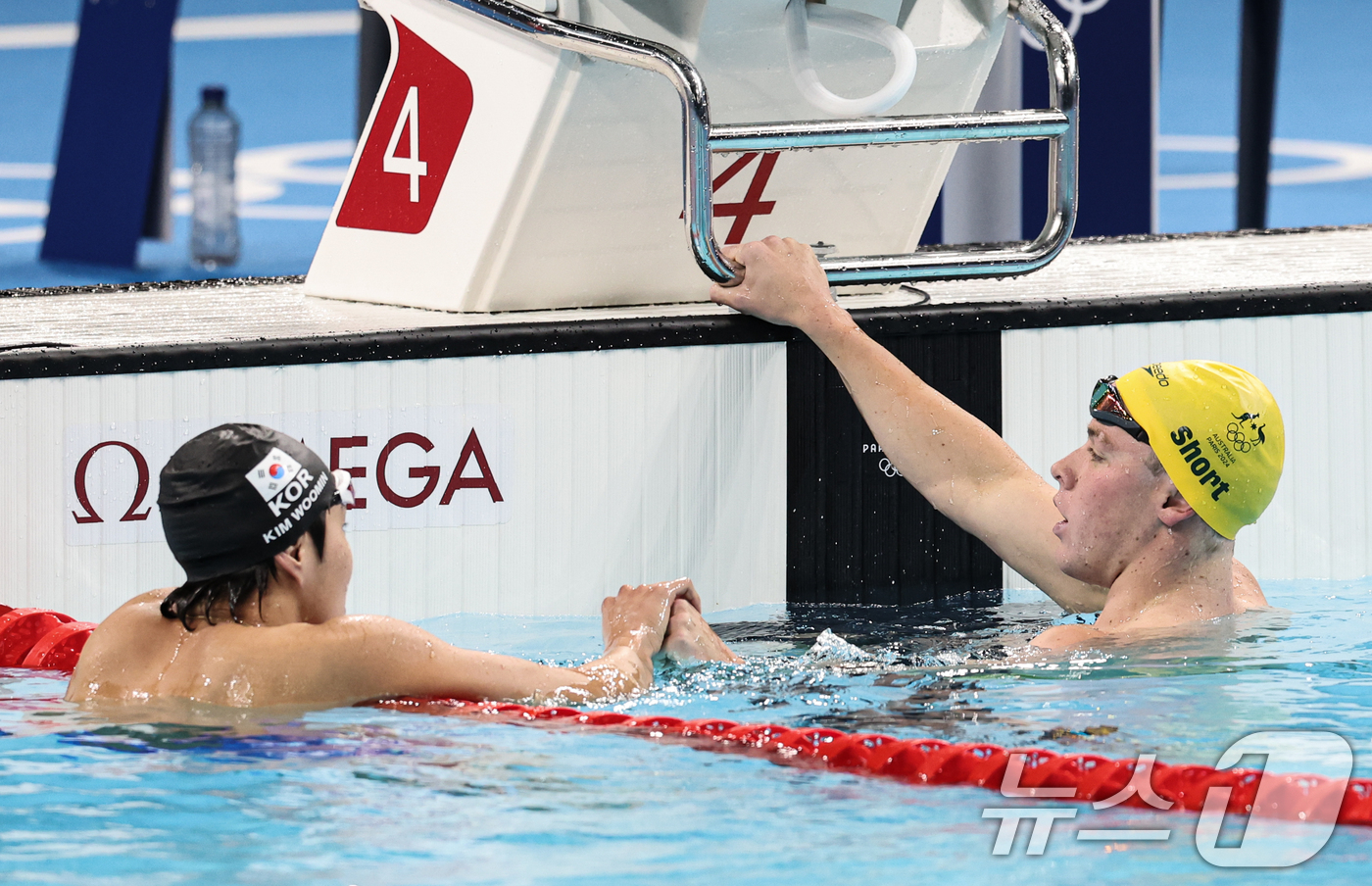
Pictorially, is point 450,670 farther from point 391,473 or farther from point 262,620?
point 391,473

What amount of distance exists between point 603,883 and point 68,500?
1.86 meters

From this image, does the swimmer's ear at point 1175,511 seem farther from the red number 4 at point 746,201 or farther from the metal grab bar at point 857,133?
the red number 4 at point 746,201

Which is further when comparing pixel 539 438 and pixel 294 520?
pixel 539 438

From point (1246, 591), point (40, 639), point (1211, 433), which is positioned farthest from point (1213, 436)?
point (40, 639)

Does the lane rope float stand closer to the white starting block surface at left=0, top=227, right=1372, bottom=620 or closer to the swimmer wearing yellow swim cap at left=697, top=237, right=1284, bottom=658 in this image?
the white starting block surface at left=0, top=227, right=1372, bottom=620

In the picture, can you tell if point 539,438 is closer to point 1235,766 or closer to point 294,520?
point 294,520

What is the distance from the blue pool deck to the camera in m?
11.7

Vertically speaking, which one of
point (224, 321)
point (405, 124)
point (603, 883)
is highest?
point (405, 124)

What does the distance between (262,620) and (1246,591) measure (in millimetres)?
1868

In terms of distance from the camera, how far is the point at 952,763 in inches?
102

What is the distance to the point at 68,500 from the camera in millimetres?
3588

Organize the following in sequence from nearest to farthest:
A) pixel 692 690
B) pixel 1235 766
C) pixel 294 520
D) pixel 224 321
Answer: pixel 1235 766 < pixel 294 520 < pixel 692 690 < pixel 224 321

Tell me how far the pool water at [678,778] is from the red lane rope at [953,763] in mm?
38

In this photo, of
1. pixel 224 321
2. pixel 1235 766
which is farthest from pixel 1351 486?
pixel 224 321
